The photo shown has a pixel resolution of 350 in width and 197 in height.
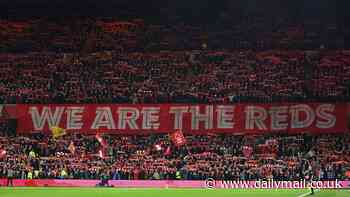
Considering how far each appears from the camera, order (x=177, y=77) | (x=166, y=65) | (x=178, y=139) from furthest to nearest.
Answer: (x=166, y=65) < (x=177, y=77) < (x=178, y=139)

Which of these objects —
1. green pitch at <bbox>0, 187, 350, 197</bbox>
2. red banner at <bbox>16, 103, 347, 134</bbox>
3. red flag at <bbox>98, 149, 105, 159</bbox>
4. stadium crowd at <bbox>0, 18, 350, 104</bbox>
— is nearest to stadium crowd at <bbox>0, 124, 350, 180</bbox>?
red flag at <bbox>98, 149, 105, 159</bbox>

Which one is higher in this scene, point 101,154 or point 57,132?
point 57,132

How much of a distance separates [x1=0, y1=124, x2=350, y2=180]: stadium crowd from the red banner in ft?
2.58

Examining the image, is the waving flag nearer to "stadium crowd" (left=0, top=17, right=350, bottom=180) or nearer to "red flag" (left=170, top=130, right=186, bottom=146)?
"stadium crowd" (left=0, top=17, right=350, bottom=180)

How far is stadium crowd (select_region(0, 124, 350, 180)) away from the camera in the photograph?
121 ft

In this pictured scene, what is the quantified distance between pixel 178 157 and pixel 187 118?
Answer: 4411 millimetres

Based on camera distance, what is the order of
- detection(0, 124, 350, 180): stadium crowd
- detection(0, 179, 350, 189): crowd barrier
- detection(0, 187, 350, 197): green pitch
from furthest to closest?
detection(0, 124, 350, 180): stadium crowd → detection(0, 179, 350, 189): crowd barrier → detection(0, 187, 350, 197): green pitch

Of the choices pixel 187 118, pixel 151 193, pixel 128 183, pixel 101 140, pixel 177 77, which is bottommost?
pixel 151 193

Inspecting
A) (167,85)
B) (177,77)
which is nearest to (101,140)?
(167,85)

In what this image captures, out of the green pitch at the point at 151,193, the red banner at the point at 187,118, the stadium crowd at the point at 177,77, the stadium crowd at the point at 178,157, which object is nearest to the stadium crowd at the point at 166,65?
the stadium crowd at the point at 177,77

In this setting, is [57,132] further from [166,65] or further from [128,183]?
[166,65]

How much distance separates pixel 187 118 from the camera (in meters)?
43.9

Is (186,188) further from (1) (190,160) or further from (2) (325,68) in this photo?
(2) (325,68)

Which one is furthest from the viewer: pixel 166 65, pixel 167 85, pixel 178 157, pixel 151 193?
pixel 166 65
